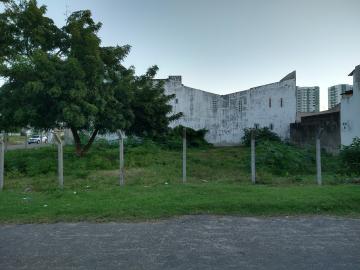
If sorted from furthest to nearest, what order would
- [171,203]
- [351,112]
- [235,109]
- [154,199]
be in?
[235,109] < [351,112] < [154,199] < [171,203]

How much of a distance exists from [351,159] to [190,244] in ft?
27.5

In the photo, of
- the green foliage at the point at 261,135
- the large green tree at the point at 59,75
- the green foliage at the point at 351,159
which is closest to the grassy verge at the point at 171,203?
the green foliage at the point at 351,159

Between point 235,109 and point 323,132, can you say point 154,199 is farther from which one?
point 235,109

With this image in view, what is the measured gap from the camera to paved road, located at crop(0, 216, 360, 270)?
4.11 m

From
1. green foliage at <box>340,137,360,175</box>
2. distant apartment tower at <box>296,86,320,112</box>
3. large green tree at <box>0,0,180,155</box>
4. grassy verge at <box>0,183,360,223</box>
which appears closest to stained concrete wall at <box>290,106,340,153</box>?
green foliage at <box>340,137,360,175</box>

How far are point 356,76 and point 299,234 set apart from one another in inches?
552

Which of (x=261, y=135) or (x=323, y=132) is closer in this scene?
(x=323, y=132)

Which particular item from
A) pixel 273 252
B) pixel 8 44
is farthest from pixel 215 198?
pixel 8 44

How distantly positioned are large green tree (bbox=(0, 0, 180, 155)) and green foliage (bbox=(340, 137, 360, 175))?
8.57m

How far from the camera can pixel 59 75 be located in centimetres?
1395

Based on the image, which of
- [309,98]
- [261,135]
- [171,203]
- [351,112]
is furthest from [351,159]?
[309,98]

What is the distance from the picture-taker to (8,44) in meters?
15.7

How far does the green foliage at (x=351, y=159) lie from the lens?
11.3m

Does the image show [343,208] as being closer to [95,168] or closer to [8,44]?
[95,168]
